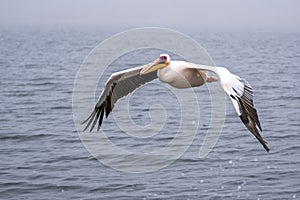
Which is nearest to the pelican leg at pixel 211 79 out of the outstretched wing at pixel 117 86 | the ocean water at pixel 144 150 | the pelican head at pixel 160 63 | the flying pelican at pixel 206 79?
the flying pelican at pixel 206 79

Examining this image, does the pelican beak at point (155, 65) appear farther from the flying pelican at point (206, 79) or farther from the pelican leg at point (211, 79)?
the pelican leg at point (211, 79)

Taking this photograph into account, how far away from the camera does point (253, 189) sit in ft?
85.3

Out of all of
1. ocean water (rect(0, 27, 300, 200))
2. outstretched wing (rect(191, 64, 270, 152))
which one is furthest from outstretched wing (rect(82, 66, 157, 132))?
ocean water (rect(0, 27, 300, 200))

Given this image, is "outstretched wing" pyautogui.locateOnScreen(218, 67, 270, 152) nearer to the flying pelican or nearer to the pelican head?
the flying pelican

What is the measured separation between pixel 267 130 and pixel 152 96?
14646 mm

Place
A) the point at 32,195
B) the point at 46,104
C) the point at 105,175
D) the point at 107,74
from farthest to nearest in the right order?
the point at 107,74, the point at 46,104, the point at 105,175, the point at 32,195

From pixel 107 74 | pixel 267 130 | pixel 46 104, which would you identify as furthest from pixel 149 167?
pixel 107 74

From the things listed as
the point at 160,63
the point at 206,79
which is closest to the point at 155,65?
the point at 160,63

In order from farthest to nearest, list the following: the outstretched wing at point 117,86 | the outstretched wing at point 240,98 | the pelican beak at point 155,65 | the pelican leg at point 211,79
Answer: the outstretched wing at point 117,86 → the pelican leg at point 211,79 → the outstretched wing at point 240,98 → the pelican beak at point 155,65

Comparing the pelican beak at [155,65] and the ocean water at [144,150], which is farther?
the ocean water at [144,150]

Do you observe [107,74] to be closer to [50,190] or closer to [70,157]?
[70,157]

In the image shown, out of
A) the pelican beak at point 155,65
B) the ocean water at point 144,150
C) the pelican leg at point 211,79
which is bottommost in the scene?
the ocean water at point 144,150

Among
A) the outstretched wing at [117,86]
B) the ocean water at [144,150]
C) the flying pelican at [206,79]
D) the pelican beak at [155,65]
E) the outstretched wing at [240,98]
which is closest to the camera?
the pelican beak at [155,65]

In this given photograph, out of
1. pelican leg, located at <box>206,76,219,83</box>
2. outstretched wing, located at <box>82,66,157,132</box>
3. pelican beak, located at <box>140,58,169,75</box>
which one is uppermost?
pelican beak, located at <box>140,58,169,75</box>
